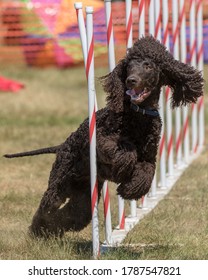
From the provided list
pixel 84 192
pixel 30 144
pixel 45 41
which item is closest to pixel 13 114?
pixel 30 144

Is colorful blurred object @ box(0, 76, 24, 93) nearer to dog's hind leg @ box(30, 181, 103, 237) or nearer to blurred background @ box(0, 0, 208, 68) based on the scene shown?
blurred background @ box(0, 0, 208, 68)

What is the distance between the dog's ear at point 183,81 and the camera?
5914mm

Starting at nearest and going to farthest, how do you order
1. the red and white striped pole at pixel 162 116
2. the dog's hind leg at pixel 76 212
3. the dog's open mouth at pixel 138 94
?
the dog's open mouth at pixel 138 94, the dog's hind leg at pixel 76 212, the red and white striped pole at pixel 162 116

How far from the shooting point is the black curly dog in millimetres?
5684

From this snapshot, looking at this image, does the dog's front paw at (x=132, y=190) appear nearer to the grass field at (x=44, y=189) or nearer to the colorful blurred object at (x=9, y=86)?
the grass field at (x=44, y=189)

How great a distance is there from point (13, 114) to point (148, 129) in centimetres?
815

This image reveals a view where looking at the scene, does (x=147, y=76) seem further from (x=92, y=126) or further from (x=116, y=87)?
(x=92, y=126)

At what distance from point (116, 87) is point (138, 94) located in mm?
163

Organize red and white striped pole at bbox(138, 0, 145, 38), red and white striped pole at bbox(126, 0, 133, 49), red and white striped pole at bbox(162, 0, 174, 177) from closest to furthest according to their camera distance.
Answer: red and white striped pole at bbox(126, 0, 133, 49) < red and white striped pole at bbox(138, 0, 145, 38) < red and white striped pole at bbox(162, 0, 174, 177)

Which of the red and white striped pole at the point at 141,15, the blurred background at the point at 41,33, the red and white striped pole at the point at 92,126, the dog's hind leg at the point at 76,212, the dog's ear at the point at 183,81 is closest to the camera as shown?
the red and white striped pole at the point at 92,126

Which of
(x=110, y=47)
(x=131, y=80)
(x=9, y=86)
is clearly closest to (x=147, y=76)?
(x=131, y=80)

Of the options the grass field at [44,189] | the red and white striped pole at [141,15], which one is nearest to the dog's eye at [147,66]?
the grass field at [44,189]

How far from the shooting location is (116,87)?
5777 mm

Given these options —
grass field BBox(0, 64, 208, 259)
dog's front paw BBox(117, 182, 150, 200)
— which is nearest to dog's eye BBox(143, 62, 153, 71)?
dog's front paw BBox(117, 182, 150, 200)
